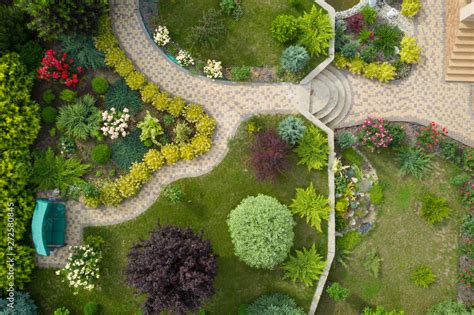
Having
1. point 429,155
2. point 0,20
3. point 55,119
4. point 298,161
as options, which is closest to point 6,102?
point 55,119

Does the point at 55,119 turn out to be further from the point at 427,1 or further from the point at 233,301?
the point at 427,1

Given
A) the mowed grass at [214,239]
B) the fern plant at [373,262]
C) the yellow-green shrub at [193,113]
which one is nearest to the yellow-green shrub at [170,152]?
the mowed grass at [214,239]

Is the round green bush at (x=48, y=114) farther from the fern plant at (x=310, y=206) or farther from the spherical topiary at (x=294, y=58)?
the fern plant at (x=310, y=206)

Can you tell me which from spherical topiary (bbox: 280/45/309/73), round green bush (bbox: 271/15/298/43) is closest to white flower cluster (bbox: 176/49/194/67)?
round green bush (bbox: 271/15/298/43)

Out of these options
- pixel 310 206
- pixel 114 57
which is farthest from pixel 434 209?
pixel 114 57

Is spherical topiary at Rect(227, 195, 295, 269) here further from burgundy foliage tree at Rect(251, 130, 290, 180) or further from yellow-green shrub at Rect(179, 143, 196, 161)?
yellow-green shrub at Rect(179, 143, 196, 161)

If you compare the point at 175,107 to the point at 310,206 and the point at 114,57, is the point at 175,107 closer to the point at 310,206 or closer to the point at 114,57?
Result: the point at 114,57
